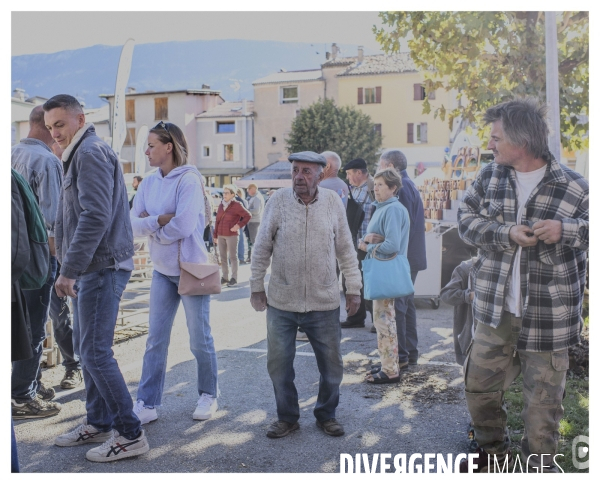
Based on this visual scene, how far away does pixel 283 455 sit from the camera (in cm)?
362

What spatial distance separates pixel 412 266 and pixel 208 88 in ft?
7.74

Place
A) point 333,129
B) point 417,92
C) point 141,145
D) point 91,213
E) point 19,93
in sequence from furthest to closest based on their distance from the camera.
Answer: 1. point 333,129
2. point 417,92
3. point 141,145
4. point 19,93
5. point 91,213

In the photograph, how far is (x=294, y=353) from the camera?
3924 mm

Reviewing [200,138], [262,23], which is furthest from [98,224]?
[200,138]

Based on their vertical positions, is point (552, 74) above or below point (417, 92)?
below

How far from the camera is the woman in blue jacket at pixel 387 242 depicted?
4777mm

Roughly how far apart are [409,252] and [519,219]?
259 centimetres

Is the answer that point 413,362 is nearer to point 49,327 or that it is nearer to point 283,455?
point 283,455

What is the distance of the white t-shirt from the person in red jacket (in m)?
7.37

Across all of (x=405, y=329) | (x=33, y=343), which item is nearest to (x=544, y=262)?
(x=405, y=329)

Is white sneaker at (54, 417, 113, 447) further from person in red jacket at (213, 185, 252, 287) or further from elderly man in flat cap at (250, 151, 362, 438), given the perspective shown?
person in red jacket at (213, 185, 252, 287)

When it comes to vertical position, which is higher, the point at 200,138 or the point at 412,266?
the point at 200,138

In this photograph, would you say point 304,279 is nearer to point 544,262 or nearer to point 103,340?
point 103,340

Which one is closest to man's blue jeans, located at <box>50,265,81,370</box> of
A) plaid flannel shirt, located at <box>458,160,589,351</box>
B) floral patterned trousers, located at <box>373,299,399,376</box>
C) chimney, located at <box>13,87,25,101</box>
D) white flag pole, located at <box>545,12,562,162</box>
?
chimney, located at <box>13,87,25,101</box>
